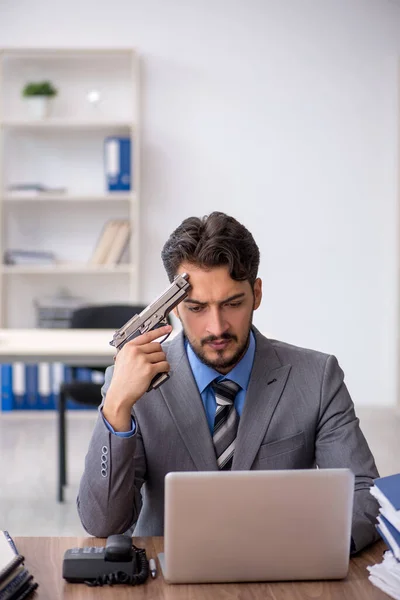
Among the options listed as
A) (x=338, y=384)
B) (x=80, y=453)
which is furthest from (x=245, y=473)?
(x=80, y=453)

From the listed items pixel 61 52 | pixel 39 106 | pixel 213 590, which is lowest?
pixel 213 590

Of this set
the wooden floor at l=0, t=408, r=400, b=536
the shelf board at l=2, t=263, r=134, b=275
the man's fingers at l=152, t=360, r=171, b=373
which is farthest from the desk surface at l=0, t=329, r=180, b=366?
the man's fingers at l=152, t=360, r=171, b=373

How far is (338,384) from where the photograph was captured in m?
1.64

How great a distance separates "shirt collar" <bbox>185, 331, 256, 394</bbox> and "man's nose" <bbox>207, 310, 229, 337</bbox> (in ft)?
0.36

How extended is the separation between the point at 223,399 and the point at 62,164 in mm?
3628

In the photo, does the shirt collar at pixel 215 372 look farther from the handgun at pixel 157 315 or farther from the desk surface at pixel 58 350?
the desk surface at pixel 58 350

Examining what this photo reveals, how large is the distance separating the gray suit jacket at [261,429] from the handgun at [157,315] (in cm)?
15

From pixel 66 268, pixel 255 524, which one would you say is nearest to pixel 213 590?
pixel 255 524

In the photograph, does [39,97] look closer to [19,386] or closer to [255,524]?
[19,386]

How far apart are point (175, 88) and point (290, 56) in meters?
0.75

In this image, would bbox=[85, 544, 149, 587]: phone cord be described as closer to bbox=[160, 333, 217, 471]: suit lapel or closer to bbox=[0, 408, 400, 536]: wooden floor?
bbox=[160, 333, 217, 471]: suit lapel

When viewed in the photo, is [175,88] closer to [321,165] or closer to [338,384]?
[321,165]

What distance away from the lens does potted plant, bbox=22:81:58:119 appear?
15.4 feet

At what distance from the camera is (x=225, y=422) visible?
159 centimetres
